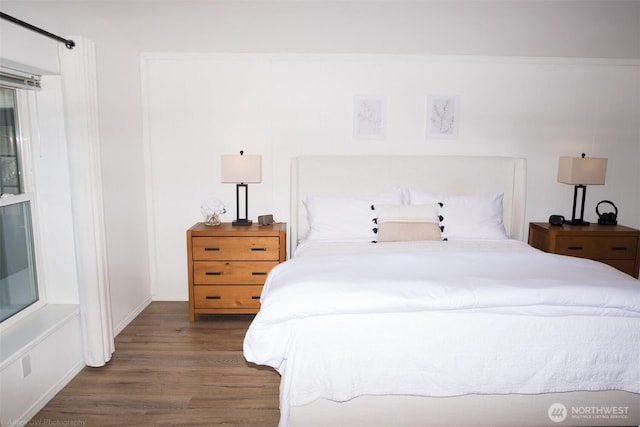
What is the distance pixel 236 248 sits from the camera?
3520 mm

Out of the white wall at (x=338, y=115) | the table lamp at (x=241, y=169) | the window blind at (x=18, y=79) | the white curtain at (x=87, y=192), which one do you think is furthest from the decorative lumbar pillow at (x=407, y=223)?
the window blind at (x=18, y=79)

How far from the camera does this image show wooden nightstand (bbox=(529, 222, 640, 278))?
12.0 ft

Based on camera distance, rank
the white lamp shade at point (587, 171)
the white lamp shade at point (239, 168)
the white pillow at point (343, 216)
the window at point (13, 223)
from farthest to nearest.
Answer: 1. the white lamp shade at point (587, 171)
2. the white lamp shade at point (239, 168)
3. the white pillow at point (343, 216)
4. the window at point (13, 223)

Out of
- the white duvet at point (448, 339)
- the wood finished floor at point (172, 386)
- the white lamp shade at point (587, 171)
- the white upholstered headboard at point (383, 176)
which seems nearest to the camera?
the white duvet at point (448, 339)

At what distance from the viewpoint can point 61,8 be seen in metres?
2.61

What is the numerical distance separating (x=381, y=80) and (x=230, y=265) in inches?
79.7

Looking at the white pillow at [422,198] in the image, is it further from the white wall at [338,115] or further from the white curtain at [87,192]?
the white curtain at [87,192]

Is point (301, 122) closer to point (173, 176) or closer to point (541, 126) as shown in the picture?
point (173, 176)

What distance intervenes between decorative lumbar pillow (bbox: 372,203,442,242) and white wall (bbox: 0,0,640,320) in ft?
2.44

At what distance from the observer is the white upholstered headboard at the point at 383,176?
3854 millimetres

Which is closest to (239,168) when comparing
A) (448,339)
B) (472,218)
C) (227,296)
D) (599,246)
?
(227,296)

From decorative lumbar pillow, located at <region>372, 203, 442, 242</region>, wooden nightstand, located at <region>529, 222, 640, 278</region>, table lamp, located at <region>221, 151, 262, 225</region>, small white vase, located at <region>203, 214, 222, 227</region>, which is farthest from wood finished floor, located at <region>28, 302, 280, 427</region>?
wooden nightstand, located at <region>529, 222, 640, 278</region>

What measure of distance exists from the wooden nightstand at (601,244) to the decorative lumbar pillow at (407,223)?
107 centimetres

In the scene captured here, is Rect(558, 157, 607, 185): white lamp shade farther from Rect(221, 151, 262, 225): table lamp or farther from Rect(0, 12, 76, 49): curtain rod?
Rect(0, 12, 76, 49): curtain rod
